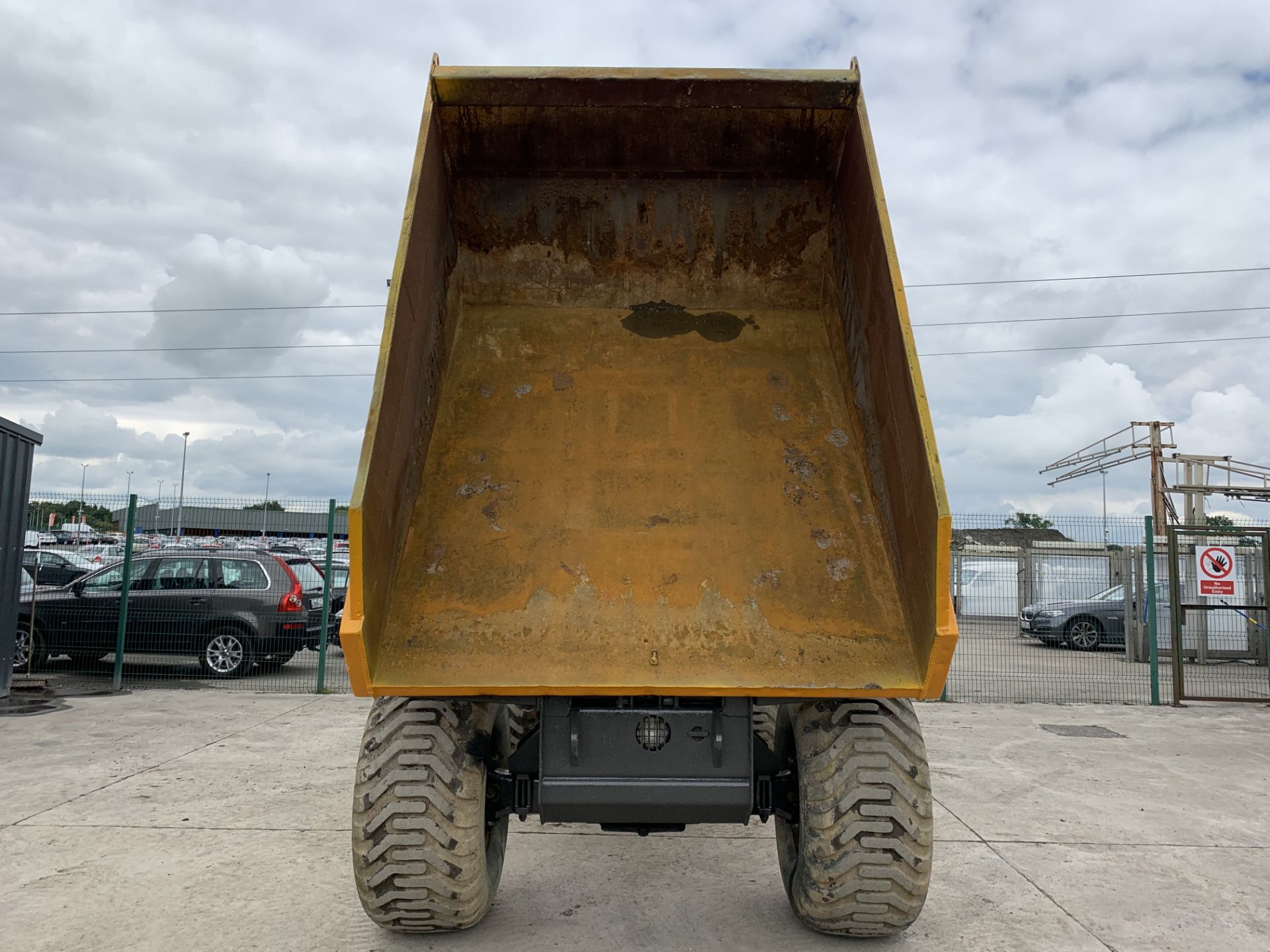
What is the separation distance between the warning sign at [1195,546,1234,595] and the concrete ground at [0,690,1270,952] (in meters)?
4.03

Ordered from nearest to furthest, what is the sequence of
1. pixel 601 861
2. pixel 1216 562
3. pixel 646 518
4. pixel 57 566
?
pixel 646 518
pixel 601 861
pixel 1216 562
pixel 57 566

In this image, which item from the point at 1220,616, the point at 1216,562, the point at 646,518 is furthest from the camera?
the point at 1220,616

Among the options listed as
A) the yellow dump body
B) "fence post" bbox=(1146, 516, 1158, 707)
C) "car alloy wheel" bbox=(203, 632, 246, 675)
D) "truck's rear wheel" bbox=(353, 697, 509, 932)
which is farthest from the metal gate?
"car alloy wheel" bbox=(203, 632, 246, 675)

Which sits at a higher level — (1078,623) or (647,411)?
(647,411)

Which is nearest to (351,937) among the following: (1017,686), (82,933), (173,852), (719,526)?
(82,933)

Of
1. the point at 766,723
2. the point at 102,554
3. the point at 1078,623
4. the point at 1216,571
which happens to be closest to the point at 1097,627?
the point at 1078,623

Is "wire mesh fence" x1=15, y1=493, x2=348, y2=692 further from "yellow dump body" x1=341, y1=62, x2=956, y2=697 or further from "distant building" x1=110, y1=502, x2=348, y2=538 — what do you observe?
"yellow dump body" x1=341, y1=62, x2=956, y2=697

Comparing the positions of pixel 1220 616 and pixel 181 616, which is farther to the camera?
pixel 1220 616

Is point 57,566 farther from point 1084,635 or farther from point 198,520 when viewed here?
point 1084,635

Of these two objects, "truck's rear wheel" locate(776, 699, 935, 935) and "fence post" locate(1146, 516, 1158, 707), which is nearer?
"truck's rear wheel" locate(776, 699, 935, 935)

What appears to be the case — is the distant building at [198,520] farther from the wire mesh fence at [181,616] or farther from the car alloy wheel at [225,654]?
the car alloy wheel at [225,654]

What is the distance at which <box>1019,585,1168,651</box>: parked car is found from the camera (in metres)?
16.1

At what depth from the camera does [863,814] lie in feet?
10.5

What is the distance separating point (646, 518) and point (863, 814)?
1.34 meters
